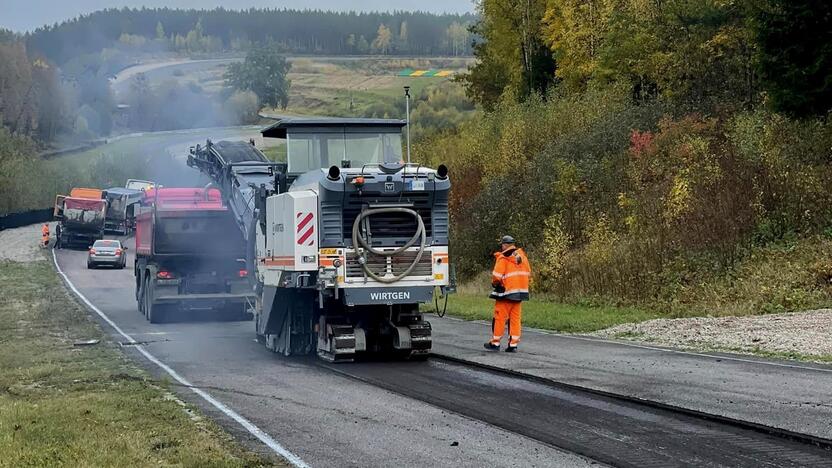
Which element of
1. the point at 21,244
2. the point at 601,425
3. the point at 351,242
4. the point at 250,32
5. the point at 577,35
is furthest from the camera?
the point at 21,244

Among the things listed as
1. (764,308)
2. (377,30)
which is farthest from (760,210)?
(377,30)

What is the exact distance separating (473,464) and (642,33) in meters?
37.9

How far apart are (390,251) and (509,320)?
298 cm

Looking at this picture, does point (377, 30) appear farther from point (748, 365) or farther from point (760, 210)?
→ point (748, 365)

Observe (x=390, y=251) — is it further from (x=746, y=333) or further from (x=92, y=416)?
(x=746, y=333)

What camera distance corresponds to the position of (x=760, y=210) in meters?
29.4

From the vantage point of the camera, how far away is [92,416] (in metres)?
13.1

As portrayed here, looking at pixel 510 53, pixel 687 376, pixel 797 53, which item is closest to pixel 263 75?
pixel 510 53

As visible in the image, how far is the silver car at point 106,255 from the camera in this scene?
5569 centimetres

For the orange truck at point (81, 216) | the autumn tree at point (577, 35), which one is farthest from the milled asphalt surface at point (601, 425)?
the orange truck at point (81, 216)

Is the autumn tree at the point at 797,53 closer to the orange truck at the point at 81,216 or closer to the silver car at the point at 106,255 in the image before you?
the silver car at the point at 106,255

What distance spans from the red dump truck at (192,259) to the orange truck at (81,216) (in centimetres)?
3955

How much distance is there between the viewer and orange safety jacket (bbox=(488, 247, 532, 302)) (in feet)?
64.5

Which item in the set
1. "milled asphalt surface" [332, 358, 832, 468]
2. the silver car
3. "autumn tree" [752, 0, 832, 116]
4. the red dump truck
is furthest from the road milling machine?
the silver car
